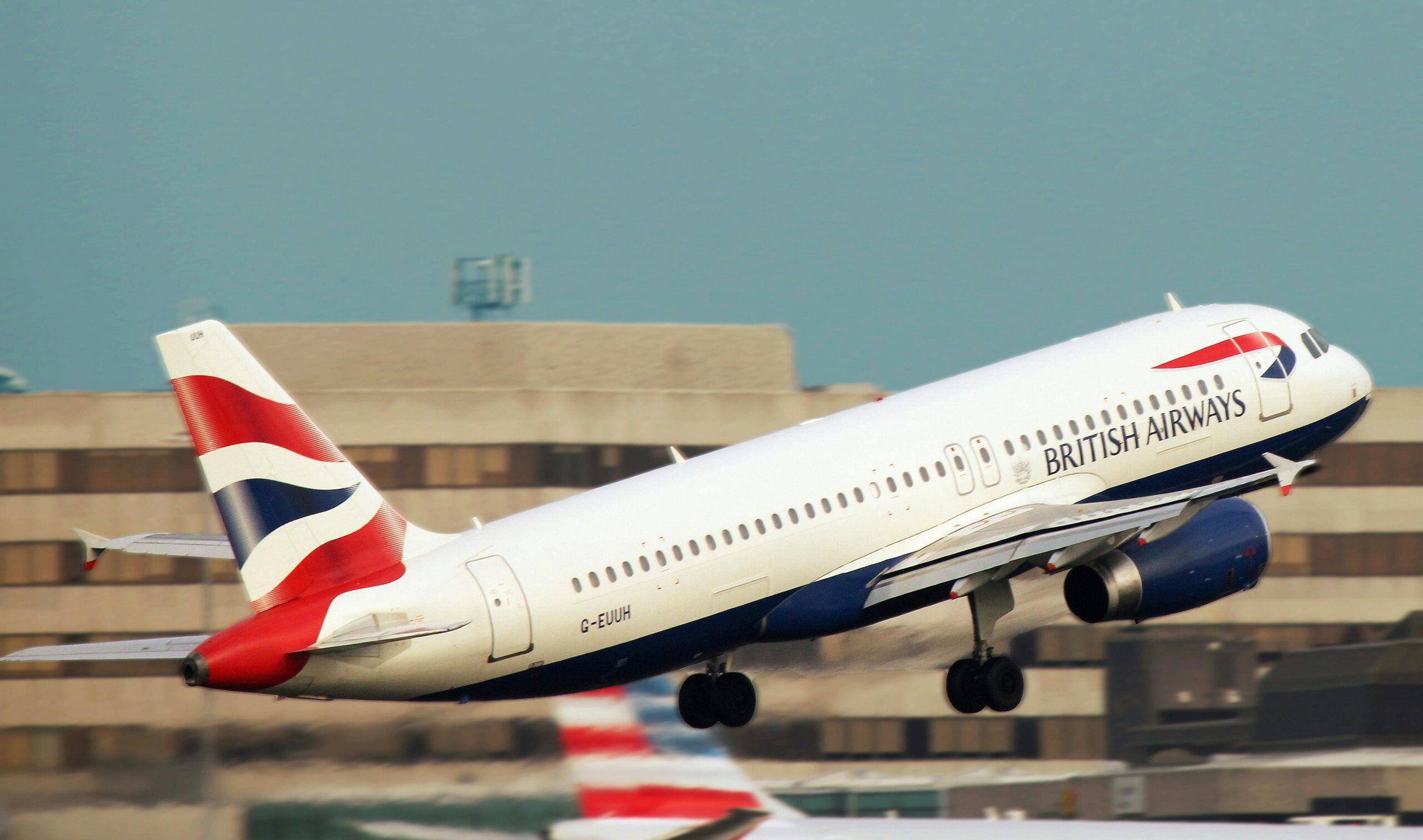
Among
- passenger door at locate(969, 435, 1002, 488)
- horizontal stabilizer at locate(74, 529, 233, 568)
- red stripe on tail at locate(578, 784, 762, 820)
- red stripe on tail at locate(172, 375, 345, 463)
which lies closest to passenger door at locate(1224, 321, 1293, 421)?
passenger door at locate(969, 435, 1002, 488)

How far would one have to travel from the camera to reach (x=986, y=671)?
3859 centimetres

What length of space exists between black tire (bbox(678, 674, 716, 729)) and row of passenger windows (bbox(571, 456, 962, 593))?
515 cm

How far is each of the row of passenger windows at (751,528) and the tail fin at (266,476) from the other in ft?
12.2

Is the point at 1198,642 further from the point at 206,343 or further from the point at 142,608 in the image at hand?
the point at 206,343

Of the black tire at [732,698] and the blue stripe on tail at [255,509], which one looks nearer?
the blue stripe on tail at [255,509]

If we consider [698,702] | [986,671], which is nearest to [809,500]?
[986,671]

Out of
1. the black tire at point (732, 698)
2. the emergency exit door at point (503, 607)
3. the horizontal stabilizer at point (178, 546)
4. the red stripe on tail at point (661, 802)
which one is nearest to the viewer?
the emergency exit door at point (503, 607)

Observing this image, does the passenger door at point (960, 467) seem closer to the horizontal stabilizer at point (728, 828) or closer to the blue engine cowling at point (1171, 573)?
the blue engine cowling at point (1171, 573)

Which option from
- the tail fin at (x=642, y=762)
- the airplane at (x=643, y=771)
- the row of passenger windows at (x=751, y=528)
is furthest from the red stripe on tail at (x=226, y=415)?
the tail fin at (x=642, y=762)

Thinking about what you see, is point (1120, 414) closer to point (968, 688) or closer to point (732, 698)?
point (968, 688)

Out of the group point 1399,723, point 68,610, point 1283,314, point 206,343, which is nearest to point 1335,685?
point 1399,723

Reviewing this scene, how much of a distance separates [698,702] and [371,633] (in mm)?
9750

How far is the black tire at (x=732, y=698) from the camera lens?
3944 centimetres

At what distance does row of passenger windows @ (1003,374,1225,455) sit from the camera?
39219mm
